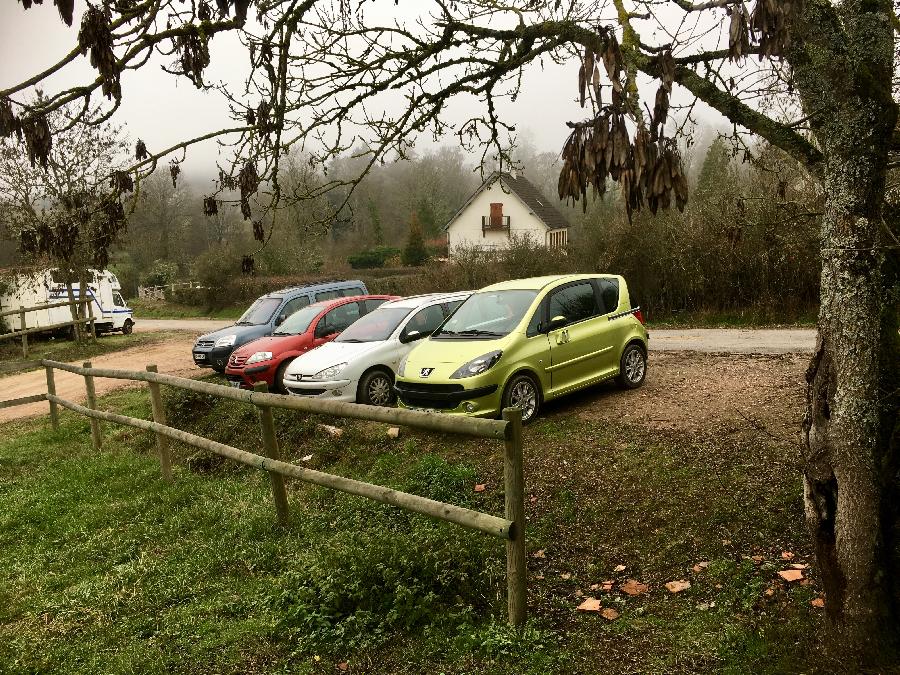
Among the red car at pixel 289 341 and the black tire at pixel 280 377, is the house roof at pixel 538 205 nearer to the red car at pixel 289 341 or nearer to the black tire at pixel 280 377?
the red car at pixel 289 341

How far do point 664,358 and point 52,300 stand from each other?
24501mm

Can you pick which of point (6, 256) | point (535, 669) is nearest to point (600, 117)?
point (535, 669)

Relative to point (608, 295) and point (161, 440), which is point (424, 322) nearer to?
point (608, 295)

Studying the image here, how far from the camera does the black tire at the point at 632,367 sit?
9.09m

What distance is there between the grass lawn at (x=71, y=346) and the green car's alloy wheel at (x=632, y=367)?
17417mm

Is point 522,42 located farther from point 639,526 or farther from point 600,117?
point 639,526

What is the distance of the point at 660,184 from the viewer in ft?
7.80

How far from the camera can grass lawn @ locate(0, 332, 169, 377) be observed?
21.1 metres

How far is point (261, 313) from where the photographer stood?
48.0ft

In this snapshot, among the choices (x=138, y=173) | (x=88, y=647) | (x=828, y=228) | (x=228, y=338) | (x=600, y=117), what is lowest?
(x=88, y=647)

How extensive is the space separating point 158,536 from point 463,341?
157 inches

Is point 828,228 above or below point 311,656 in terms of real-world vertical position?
→ above

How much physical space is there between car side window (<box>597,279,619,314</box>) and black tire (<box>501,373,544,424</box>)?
174cm

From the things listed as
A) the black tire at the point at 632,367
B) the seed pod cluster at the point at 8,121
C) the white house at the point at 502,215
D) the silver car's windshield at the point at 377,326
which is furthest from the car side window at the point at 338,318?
the white house at the point at 502,215
